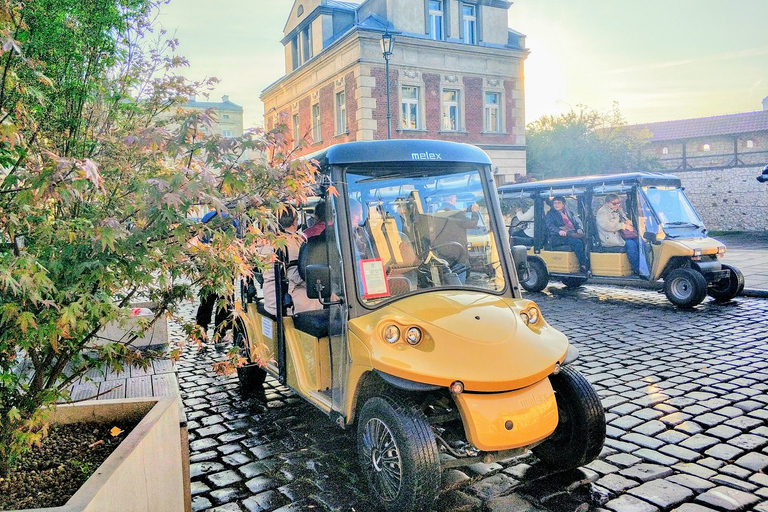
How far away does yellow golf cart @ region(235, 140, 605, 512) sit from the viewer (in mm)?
3385

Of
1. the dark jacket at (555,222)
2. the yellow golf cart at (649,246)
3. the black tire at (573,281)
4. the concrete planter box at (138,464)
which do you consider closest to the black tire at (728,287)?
the yellow golf cart at (649,246)

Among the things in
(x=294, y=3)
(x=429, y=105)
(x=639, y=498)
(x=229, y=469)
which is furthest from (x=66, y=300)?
(x=294, y=3)

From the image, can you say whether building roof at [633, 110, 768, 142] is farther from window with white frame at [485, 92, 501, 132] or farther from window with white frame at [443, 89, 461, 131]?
window with white frame at [443, 89, 461, 131]

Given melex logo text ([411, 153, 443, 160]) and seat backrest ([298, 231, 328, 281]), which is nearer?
melex logo text ([411, 153, 443, 160])

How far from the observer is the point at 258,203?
293cm

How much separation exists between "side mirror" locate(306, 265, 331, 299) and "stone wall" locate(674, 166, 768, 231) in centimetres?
3521

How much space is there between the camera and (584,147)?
35.7m

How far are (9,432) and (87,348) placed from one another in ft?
1.60

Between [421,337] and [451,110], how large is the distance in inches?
1056

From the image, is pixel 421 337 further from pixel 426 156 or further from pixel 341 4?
pixel 341 4

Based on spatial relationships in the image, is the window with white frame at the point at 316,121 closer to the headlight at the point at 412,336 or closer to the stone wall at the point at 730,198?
the stone wall at the point at 730,198

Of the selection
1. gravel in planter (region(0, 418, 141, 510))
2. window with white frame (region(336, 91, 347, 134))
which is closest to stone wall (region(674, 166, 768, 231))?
window with white frame (region(336, 91, 347, 134))

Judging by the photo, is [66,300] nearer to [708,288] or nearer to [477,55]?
[708,288]

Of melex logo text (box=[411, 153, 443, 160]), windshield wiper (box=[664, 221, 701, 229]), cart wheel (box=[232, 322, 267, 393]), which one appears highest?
melex logo text (box=[411, 153, 443, 160])
